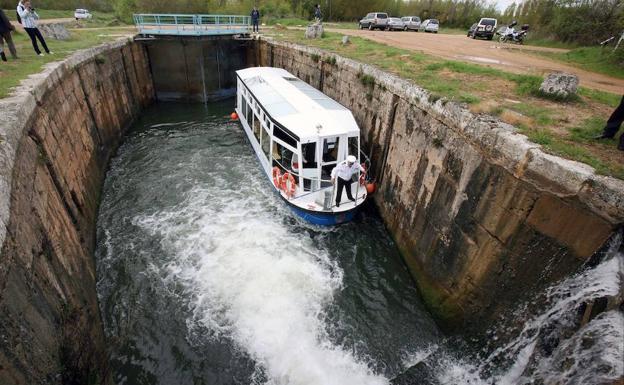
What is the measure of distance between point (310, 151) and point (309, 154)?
0.32 ft

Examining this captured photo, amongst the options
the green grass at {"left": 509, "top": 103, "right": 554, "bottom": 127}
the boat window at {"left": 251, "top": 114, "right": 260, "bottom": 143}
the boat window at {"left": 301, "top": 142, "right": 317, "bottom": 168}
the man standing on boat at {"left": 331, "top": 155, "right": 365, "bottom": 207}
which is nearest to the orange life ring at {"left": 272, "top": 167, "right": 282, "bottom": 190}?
the boat window at {"left": 301, "top": 142, "right": 317, "bottom": 168}

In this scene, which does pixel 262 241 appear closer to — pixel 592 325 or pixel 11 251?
pixel 11 251

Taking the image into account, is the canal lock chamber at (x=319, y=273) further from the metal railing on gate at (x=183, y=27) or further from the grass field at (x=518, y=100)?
the metal railing on gate at (x=183, y=27)

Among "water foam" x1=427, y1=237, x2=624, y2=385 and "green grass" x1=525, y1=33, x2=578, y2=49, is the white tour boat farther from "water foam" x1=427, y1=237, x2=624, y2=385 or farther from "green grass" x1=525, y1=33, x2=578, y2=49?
"green grass" x1=525, y1=33, x2=578, y2=49

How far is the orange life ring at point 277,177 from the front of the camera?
9.66m

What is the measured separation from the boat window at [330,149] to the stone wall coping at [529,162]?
2.43 metres

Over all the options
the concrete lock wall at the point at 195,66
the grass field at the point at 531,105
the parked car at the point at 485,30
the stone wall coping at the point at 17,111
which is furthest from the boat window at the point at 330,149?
the parked car at the point at 485,30

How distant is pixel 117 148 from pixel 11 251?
11.0 meters

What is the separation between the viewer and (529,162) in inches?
196

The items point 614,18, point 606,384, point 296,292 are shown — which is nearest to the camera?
point 606,384

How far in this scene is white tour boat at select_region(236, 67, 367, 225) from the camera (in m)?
8.87

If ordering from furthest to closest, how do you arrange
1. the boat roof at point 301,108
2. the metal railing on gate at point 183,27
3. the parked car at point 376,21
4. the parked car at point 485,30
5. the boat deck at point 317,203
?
the parked car at point 376,21, the parked car at point 485,30, the metal railing on gate at point 183,27, the boat roof at point 301,108, the boat deck at point 317,203

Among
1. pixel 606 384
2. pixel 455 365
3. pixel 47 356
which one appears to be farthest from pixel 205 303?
pixel 606 384

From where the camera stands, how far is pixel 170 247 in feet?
27.6
